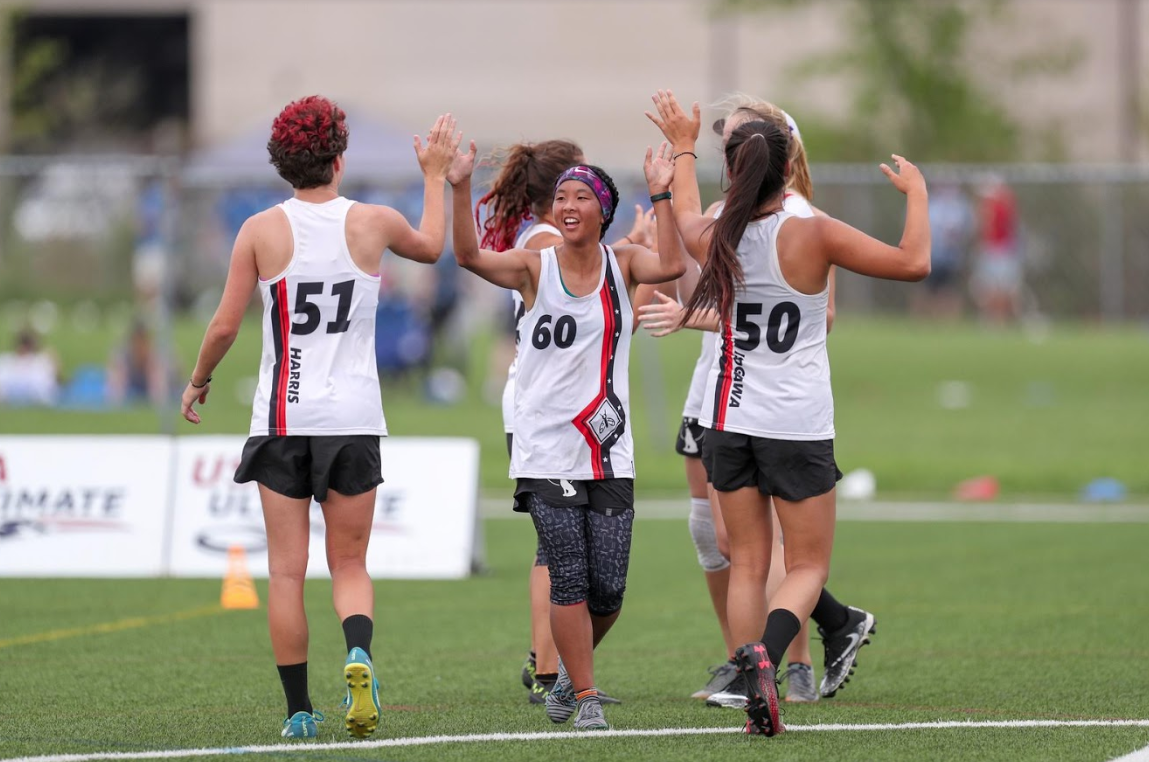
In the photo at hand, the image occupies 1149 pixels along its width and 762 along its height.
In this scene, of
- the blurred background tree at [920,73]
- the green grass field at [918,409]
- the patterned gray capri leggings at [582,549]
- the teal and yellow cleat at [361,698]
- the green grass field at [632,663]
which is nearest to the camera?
the teal and yellow cleat at [361,698]

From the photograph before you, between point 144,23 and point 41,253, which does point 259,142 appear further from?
point 144,23

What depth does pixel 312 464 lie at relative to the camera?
5949 millimetres

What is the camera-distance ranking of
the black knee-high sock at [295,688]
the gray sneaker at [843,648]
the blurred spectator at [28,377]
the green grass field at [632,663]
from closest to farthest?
the green grass field at [632,663], the black knee-high sock at [295,688], the gray sneaker at [843,648], the blurred spectator at [28,377]

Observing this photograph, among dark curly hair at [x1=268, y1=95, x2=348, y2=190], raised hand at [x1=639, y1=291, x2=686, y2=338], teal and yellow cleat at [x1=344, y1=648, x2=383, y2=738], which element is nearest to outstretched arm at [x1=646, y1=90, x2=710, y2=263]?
raised hand at [x1=639, y1=291, x2=686, y2=338]

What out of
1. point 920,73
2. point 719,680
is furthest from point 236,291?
point 920,73

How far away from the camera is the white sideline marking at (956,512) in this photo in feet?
43.6

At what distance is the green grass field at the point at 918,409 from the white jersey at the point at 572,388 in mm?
9094

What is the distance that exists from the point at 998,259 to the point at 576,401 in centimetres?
1580

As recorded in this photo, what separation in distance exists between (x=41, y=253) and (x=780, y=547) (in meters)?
14.7

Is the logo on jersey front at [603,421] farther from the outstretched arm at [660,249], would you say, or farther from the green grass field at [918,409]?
the green grass field at [918,409]

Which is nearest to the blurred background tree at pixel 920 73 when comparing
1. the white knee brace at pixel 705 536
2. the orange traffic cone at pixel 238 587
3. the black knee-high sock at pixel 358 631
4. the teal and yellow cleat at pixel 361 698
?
the orange traffic cone at pixel 238 587

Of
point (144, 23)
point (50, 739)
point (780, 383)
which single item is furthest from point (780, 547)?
point (144, 23)

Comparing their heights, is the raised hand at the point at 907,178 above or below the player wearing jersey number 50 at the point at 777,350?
above

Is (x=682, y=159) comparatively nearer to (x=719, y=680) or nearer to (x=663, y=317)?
(x=663, y=317)
